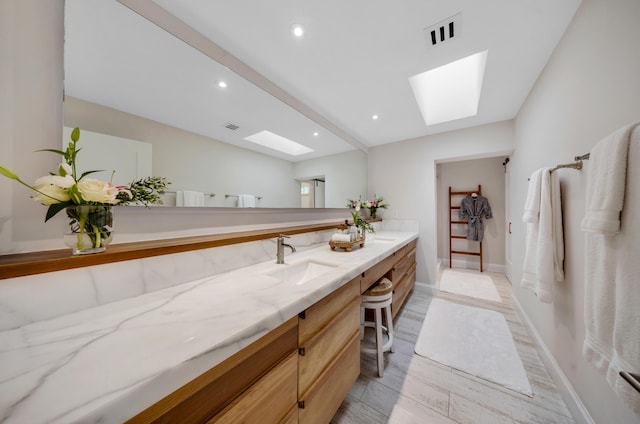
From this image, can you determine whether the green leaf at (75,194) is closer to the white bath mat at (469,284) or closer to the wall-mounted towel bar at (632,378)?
the wall-mounted towel bar at (632,378)

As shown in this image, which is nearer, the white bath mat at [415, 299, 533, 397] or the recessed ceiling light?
the recessed ceiling light

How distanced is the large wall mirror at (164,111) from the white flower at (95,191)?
0.23 m

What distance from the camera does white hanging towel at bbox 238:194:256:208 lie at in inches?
56.3

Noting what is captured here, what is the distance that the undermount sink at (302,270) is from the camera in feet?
4.09

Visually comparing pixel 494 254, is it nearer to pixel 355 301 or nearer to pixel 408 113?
pixel 408 113

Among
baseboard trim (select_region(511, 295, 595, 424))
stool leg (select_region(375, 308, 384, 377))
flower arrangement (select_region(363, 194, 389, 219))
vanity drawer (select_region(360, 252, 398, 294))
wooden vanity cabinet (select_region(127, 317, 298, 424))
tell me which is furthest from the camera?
flower arrangement (select_region(363, 194, 389, 219))

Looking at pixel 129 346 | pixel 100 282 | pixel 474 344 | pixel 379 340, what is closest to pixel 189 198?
pixel 100 282

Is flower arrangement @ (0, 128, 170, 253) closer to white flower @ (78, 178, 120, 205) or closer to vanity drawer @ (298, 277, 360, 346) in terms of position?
white flower @ (78, 178, 120, 205)

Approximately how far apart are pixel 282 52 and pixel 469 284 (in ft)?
12.4

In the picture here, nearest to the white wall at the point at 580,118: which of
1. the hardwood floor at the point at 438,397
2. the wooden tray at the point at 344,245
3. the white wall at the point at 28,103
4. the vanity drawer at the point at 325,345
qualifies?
the hardwood floor at the point at 438,397

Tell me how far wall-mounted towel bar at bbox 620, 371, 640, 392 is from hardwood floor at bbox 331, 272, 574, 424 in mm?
882

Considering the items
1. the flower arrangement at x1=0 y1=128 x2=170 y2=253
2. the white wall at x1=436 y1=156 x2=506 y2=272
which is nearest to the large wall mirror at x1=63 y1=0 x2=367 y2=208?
the flower arrangement at x1=0 y1=128 x2=170 y2=253

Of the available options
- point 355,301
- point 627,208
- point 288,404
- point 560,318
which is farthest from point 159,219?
point 560,318

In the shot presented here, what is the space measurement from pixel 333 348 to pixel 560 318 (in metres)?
1.53
